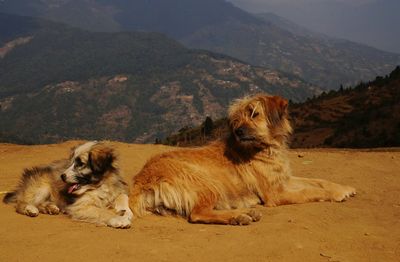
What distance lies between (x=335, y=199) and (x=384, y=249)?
270cm

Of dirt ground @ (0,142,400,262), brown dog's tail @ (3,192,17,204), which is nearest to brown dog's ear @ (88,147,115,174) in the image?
dirt ground @ (0,142,400,262)

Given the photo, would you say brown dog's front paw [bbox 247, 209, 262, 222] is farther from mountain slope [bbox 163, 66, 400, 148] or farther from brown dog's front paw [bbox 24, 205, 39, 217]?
mountain slope [bbox 163, 66, 400, 148]

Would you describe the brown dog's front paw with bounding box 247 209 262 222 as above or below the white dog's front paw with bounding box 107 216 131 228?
above

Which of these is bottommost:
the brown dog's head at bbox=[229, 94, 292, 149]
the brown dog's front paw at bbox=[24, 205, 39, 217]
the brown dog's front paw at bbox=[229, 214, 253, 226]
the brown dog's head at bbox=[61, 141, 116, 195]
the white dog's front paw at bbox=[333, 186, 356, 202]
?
the brown dog's front paw at bbox=[24, 205, 39, 217]

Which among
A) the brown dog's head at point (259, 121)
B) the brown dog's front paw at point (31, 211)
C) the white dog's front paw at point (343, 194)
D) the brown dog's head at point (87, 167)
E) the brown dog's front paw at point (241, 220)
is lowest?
the brown dog's front paw at point (31, 211)

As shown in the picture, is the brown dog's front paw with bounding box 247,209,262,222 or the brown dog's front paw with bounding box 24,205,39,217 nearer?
the brown dog's front paw with bounding box 247,209,262,222

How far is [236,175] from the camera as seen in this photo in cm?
813

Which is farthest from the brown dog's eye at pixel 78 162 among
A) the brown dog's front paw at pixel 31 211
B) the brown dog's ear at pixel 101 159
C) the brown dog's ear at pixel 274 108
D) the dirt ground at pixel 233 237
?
the brown dog's ear at pixel 274 108

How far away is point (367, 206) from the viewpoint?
7.99m

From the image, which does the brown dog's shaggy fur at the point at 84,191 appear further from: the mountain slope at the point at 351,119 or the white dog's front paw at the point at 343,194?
the mountain slope at the point at 351,119

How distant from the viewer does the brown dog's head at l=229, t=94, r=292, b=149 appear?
8055mm

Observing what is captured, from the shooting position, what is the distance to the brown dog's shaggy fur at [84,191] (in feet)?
24.3

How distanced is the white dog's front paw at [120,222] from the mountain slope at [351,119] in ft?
104

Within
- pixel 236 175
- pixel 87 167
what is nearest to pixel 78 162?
pixel 87 167
